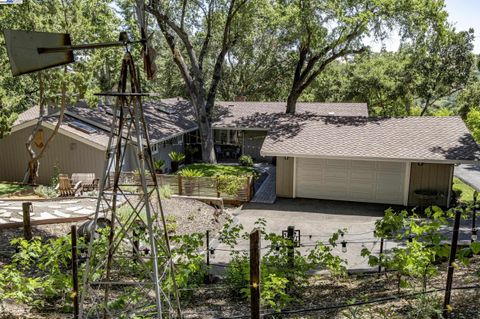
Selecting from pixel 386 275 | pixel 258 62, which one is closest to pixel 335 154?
pixel 386 275

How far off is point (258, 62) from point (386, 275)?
89.4ft

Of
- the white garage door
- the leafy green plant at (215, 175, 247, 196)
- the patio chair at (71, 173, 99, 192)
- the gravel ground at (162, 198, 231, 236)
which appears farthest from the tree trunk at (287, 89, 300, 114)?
the patio chair at (71, 173, 99, 192)

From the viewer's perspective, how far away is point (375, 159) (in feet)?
50.1

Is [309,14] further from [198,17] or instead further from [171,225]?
[171,225]

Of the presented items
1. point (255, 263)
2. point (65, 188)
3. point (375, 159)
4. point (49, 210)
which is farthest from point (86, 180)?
point (255, 263)

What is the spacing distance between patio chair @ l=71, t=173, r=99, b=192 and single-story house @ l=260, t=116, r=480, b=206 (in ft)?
24.2

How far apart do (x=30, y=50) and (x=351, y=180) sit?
14324 mm

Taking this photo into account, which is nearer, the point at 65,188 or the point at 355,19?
the point at 65,188

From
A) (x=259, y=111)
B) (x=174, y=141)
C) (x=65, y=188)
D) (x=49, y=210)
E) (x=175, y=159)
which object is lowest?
(x=49, y=210)

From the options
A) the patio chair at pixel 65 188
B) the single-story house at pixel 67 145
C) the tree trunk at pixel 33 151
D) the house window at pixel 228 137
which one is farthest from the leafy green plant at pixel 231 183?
the house window at pixel 228 137

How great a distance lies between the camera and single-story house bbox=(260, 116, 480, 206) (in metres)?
15.1

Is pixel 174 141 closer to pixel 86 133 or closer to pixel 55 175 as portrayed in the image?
pixel 86 133

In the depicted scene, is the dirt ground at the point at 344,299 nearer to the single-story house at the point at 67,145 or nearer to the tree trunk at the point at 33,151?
the single-story house at the point at 67,145

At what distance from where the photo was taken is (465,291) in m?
6.34
